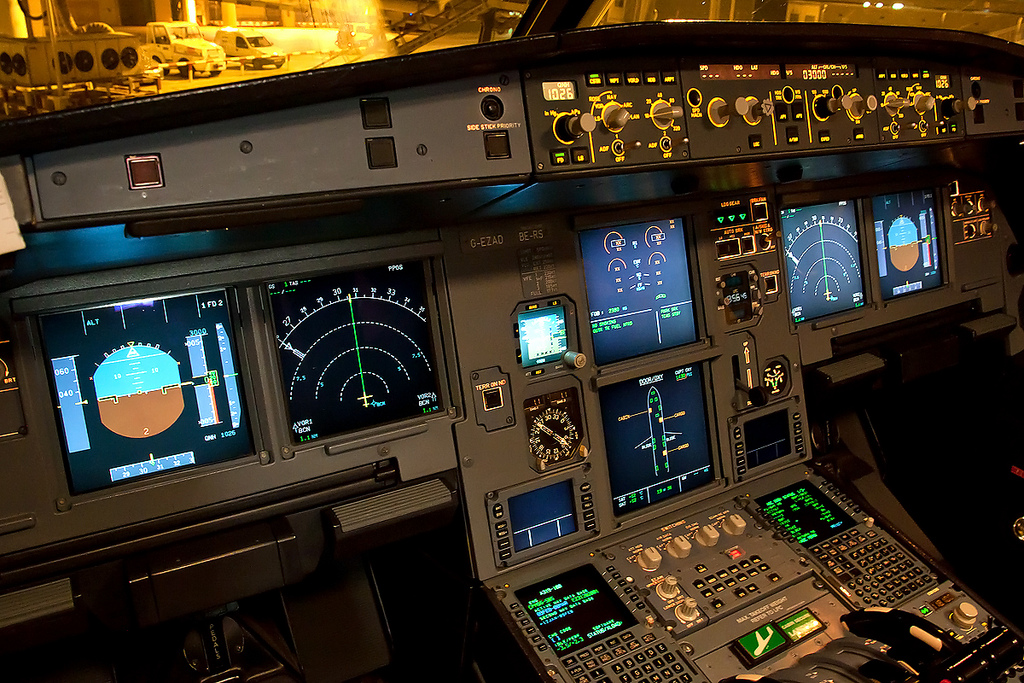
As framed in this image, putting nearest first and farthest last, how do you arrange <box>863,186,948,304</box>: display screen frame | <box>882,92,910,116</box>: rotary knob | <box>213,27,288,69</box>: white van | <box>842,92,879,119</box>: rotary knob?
<box>213,27,288,69</box>: white van, <box>842,92,879,119</box>: rotary knob, <box>882,92,910,116</box>: rotary knob, <box>863,186,948,304</box>: display screen frame

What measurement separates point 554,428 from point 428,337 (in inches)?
19.1

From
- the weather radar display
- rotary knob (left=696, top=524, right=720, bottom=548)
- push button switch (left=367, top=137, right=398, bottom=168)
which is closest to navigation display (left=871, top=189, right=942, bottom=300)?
the weather radar display

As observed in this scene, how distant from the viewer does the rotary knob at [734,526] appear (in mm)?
2377

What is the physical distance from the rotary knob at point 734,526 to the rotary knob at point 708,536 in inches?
2.4

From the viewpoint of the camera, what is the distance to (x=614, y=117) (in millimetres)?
1714

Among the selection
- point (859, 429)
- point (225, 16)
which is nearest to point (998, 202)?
point (859, 429)

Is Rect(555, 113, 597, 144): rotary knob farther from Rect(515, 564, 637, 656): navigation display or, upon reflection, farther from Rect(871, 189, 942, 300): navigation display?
Rect(871, 189, 942, 300): navigation display

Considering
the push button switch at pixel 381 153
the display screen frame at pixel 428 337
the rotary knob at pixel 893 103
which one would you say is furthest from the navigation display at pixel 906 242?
the push button switch at pixel 381 153

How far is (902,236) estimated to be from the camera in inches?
121

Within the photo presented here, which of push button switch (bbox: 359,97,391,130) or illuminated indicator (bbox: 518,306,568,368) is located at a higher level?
push button switch (bbox: 359,97,391,130)

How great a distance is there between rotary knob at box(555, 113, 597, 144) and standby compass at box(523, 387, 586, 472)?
0.84m

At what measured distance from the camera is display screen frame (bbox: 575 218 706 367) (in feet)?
7.52

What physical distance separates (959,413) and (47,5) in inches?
135

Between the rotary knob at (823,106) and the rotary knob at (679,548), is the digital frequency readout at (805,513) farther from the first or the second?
the rotary knob at (823,106)
